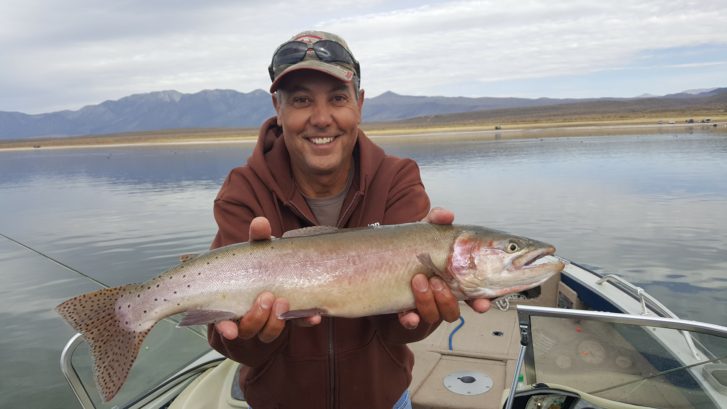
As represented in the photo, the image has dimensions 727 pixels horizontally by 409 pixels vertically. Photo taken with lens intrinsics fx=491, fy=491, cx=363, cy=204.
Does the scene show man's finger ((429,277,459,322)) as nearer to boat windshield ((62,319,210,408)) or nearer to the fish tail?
the fish tail

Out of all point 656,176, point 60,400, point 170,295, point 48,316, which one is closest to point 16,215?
point 48,316

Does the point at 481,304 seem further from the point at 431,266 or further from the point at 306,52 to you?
the point at 306,52

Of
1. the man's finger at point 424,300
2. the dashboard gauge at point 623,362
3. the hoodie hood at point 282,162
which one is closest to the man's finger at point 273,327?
the hoodie hood at point 282,162

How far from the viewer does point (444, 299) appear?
3.11 meters

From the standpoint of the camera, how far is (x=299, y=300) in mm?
3148

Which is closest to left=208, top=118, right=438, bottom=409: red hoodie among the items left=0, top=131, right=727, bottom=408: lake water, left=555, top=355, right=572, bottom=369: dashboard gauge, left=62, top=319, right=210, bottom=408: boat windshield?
left=555, top=355, right=572, bottom=369: dashboard gauge

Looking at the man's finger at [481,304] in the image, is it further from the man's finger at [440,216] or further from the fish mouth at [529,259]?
the man's finger at [440,216]

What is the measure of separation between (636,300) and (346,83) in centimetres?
546

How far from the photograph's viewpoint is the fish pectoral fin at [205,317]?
3070mm

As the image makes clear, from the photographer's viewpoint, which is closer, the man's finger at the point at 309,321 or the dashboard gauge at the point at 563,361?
the man's finger at the point at 309,321

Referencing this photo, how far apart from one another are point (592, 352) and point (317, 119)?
99.8 inches

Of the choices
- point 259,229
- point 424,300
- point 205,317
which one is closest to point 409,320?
point 424,300

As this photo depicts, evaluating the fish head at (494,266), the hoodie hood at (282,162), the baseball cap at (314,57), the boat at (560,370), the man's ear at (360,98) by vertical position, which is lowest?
the boat at (560,370)

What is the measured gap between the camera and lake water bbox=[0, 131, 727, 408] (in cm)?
1210
